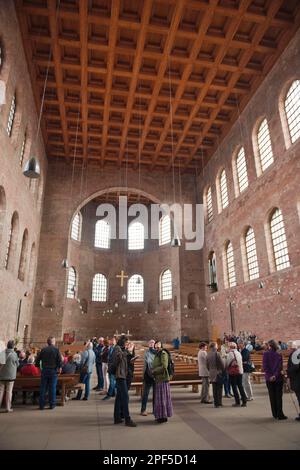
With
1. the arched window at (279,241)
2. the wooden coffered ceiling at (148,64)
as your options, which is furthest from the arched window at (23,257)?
the arched window at (279,241)

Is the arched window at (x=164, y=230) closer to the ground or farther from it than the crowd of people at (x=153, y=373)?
farther from it

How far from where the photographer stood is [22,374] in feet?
23.8

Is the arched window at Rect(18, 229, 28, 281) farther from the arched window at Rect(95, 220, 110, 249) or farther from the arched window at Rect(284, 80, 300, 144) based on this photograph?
the arched window at Rect(284, 80, 300, 144)

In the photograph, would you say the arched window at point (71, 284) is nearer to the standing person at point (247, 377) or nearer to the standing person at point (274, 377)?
the standing person at point (247, 377)

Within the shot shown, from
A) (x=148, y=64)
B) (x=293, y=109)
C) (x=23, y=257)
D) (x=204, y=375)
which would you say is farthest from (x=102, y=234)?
(x=204, y=375)

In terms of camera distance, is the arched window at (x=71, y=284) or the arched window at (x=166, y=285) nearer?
the arched window at (x=71, y=284)

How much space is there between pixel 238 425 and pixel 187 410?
4.75 ft

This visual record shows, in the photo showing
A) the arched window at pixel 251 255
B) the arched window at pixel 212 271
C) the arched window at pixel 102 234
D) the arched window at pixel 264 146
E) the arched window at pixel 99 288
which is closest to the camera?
the arched window at pixel 264 146

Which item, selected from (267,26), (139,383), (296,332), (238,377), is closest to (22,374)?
(139,383)

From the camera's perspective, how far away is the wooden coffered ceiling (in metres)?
13.3

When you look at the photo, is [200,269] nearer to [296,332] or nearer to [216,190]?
[216,190]

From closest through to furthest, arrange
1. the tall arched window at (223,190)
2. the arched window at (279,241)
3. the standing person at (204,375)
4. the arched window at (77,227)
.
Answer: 1. the standing person at (204,375)
2. the arched window at (279,241)
3. the tall arched window at (223,190)
4. the arched window at (77,227)

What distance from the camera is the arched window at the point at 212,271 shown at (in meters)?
21.6

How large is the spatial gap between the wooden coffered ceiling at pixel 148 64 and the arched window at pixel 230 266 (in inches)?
291
